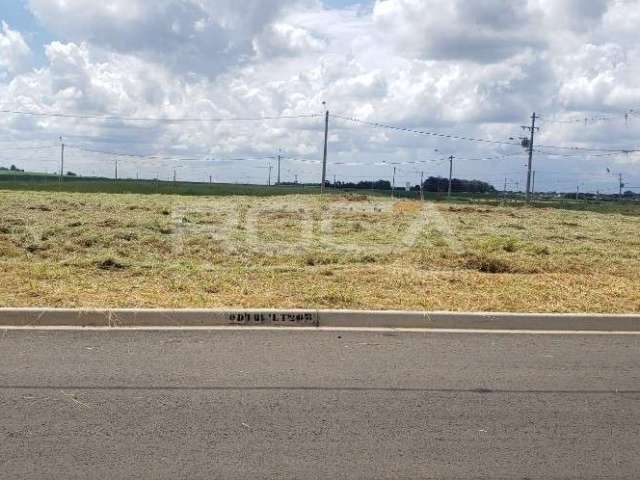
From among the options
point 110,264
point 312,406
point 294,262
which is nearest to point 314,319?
point 312,406

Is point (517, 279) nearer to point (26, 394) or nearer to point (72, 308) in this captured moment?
point (72, 308)

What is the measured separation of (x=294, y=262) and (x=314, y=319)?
213 inches

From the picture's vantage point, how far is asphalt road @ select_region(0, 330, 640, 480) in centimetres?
394

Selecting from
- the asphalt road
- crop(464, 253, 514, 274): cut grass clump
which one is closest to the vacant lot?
crop(464, 253, 514, 274): cut grass clump

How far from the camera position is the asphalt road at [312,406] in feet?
12.9

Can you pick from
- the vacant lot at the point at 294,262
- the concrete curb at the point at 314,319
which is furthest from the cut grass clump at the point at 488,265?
the concrete curb at the point at 314,319

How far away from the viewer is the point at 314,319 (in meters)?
7.45

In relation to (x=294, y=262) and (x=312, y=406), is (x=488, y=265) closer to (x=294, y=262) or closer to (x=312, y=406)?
(x=294, y=262)

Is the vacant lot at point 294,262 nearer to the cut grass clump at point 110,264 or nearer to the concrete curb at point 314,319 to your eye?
the cut grass clump at point 110,264

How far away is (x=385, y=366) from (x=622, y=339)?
115 inches

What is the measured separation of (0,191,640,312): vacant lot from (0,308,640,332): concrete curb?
43 cm

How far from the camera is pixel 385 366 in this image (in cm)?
589

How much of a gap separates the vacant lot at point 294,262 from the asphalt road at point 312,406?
1640 mm

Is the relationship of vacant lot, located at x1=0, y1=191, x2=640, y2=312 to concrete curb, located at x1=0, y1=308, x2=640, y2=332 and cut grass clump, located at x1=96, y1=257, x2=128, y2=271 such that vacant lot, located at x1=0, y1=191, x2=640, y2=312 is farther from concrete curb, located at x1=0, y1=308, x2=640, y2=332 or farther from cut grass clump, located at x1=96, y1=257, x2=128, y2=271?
concrete curb, located at x1=0, y1=308, x2=640, y2=332
